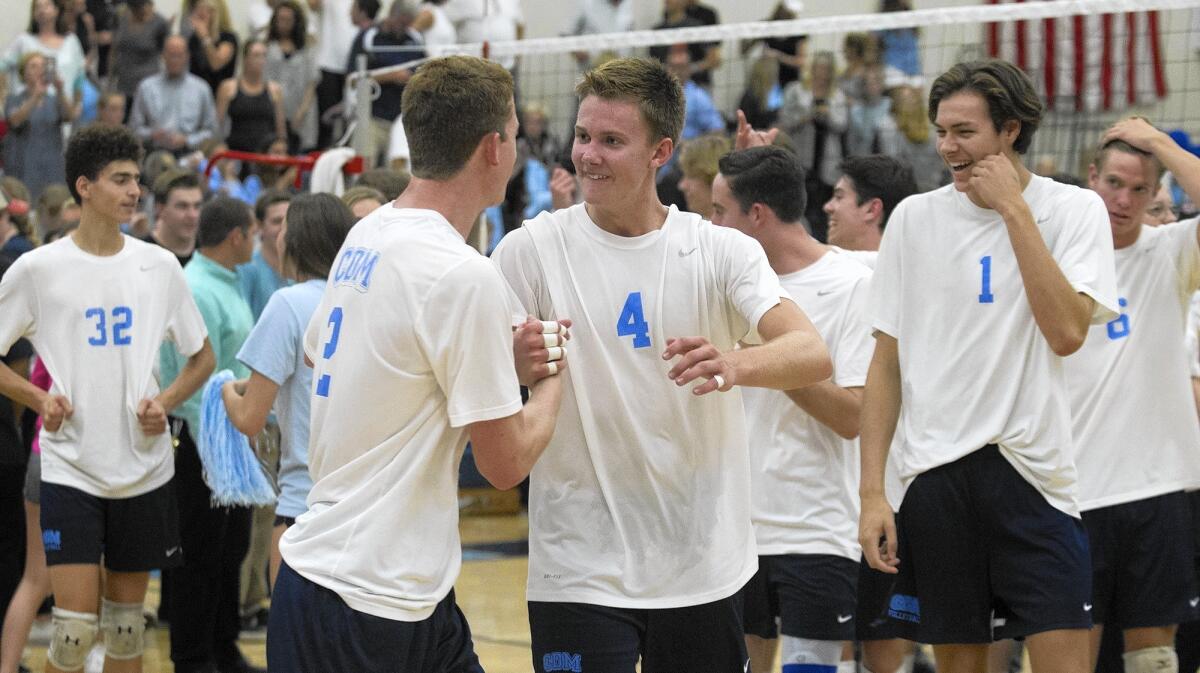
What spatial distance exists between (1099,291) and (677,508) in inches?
51.9

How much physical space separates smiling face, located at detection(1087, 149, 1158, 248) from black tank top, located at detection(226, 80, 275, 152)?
10.2 metres

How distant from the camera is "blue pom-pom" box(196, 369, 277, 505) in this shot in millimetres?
6461

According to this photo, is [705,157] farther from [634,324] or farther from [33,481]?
[33,481]

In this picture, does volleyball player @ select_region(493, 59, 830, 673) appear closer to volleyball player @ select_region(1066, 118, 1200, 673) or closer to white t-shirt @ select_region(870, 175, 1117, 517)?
A: white t-shirt @ select_region(870, 175, 1117, 517)

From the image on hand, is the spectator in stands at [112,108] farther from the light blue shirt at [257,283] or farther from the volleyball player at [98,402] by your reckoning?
the volleyball player at [98,402]

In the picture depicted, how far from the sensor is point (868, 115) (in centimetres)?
1359

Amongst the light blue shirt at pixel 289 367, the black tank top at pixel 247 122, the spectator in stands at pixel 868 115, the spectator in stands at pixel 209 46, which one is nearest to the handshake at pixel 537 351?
the light blue shirt at pixel 289 367

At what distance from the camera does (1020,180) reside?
432cm

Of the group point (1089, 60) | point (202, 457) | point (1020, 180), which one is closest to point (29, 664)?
point (202, 457)

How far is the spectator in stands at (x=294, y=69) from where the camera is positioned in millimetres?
15078

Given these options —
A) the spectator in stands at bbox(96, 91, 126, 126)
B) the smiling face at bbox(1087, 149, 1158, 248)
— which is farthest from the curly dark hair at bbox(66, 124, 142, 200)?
the spectator in stands at bbox(96, 91, 126, 126)

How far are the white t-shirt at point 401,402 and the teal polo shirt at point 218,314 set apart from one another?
161 inches

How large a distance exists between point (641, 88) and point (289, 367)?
7.83ft

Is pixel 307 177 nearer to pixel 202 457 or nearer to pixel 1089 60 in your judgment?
pixel 202 457
